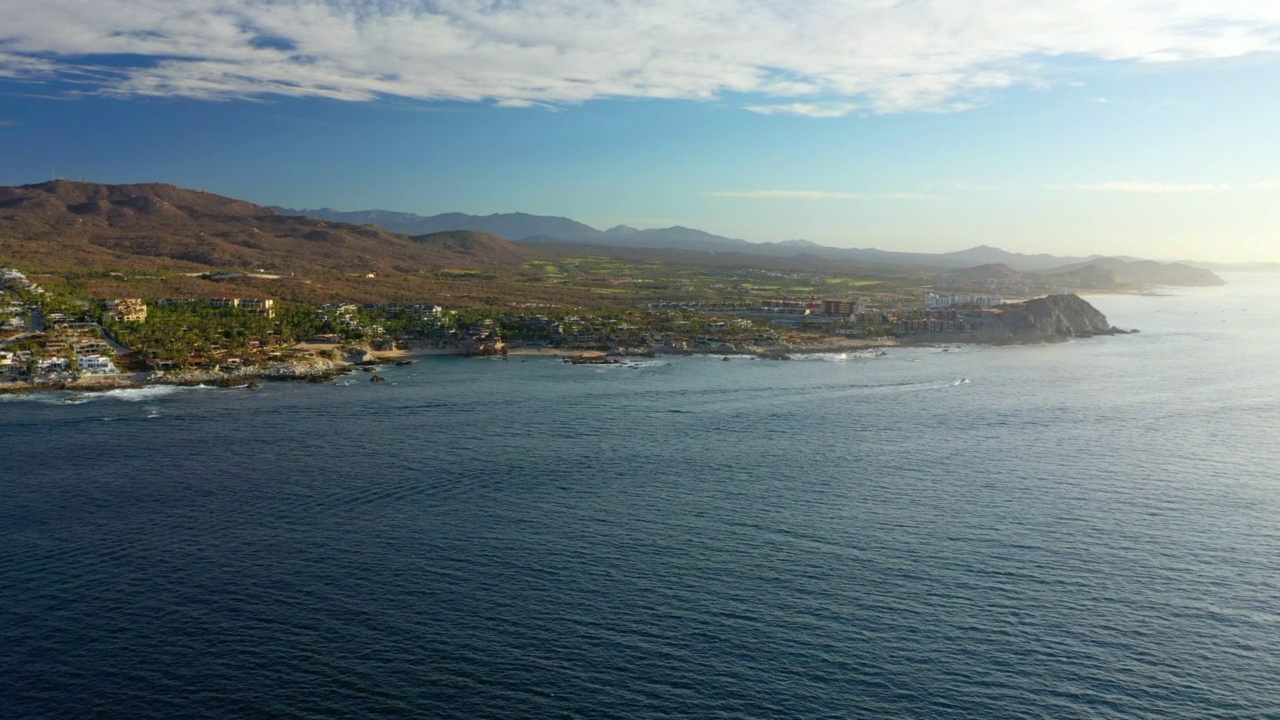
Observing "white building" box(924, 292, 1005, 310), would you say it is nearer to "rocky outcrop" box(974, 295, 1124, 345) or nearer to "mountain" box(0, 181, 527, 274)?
"rocky outcrop" box(974, 295, 1124, 345)

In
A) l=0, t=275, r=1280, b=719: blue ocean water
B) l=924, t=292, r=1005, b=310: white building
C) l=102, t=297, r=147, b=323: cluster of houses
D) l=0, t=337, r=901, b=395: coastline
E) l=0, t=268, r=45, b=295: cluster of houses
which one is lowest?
l=0, t=275, r=1280, b=719: blue ocean water

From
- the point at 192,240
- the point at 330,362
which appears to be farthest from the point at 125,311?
the point at 192,240

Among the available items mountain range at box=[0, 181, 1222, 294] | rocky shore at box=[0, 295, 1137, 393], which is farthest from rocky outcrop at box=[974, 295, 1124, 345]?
mountain range at box=[0, 181, 1222, 294]

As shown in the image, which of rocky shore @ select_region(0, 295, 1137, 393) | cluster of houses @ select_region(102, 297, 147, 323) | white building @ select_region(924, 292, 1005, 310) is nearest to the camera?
rocky shore @ select_region(0, 295, 1137, 393)

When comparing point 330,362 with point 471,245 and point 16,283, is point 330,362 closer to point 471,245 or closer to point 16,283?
point 16,283

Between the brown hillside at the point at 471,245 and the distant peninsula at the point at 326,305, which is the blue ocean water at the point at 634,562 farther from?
the brown hillside at the point at 471,245
